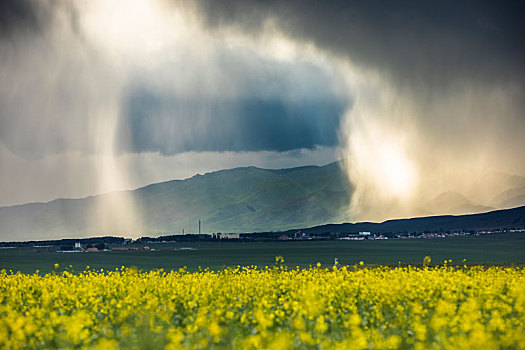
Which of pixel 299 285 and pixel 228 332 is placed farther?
pixel 299 285

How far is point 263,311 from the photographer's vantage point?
19766 millimetres

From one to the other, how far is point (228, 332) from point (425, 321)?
637cm

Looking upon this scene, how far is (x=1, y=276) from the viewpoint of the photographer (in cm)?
3183

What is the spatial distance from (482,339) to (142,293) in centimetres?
1526

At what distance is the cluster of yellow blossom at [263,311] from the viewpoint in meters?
15.3

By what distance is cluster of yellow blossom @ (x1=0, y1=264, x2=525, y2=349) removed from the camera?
1529 cm

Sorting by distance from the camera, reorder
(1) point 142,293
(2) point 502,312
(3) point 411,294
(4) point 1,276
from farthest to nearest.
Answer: (4) point 1,276 → (1) point 142,293 → (3) point 411,294 → (2) point 502,312

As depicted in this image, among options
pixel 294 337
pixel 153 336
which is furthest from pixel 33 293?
pixel 294 337

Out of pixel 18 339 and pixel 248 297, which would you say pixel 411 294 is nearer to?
pixel 248 297

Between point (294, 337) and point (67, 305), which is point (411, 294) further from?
point (67, 305)

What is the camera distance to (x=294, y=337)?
15.9 m

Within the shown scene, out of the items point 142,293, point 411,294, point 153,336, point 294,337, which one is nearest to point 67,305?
point 142,293

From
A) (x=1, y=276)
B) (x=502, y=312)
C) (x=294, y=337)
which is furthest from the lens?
(x=1, y=276)

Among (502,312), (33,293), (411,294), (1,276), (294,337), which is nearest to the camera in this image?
(294,337)
